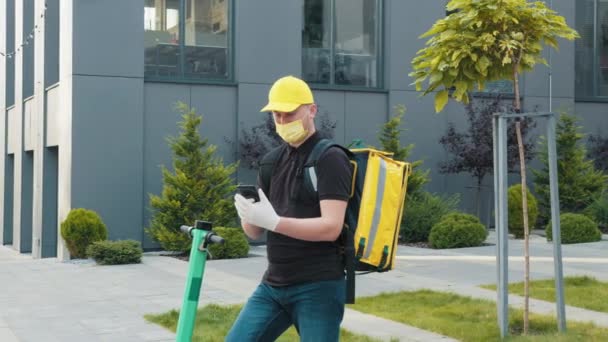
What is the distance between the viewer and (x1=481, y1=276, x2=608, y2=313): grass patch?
28.4 ft

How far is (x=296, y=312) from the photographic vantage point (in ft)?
12.5

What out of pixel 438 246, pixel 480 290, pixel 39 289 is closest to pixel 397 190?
pixel 480 290

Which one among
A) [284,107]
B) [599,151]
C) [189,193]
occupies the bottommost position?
[189,193]

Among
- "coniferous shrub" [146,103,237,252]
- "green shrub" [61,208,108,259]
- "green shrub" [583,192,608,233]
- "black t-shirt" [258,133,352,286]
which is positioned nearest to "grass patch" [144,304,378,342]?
"black t-shirt" [258,133,352,286]

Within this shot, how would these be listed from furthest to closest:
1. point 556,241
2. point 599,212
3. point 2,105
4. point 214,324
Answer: point 2,105 < point 599,212 < point 214,324 < point 556,241

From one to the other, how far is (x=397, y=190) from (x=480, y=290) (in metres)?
6.22

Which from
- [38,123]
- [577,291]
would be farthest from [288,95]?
[38,123]

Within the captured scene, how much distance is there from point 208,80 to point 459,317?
9685 mm

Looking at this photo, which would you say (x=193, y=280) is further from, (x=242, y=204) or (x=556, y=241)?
(x=556, y=241)

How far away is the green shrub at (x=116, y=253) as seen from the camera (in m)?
13.6

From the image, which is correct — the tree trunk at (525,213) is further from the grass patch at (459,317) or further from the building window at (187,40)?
the building window at (187,40)

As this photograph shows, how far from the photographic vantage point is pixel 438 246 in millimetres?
15148

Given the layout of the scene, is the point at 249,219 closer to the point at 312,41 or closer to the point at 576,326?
the point at 576,326

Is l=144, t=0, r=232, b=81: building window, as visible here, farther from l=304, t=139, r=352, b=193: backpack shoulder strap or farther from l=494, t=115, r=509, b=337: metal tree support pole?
l=304, t=139, r=352, b=193: backpack shoulder strap
